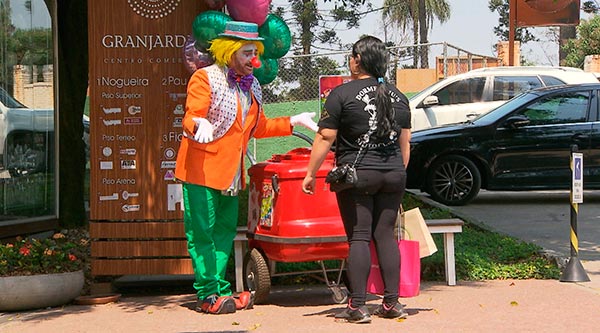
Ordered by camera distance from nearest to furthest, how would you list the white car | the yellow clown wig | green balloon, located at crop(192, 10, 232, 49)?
the yellow clown wig, green balloon, located at crop(192, 10, 232, 49), the white car

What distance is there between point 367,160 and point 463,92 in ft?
45.3

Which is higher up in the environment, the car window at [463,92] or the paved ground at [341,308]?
the car window at [463,92]

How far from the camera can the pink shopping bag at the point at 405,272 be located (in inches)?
299


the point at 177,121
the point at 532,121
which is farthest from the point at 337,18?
the point at 177,121

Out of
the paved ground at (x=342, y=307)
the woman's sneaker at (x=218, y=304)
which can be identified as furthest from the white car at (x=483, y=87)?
the woman's sneaker at (x=218, y=304)

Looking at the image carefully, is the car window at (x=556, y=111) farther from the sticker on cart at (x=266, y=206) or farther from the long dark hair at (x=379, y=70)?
the long dark hair at (x=379, y=70)

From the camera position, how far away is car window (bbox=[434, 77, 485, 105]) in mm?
20688

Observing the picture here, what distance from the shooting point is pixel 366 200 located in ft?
24.3

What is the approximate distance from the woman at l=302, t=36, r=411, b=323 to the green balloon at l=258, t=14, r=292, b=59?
47.0 inches

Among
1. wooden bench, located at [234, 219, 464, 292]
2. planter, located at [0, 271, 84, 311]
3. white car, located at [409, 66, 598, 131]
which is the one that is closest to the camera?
planter, located at [0, 271, 84, 311]

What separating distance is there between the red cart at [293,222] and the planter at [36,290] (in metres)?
1.51

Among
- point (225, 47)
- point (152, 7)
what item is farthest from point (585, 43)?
point (225, 47)

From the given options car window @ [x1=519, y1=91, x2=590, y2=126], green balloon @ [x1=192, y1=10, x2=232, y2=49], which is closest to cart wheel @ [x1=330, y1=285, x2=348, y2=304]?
green balloon @ [x1=192, y1=10, x2=232, y2=49]

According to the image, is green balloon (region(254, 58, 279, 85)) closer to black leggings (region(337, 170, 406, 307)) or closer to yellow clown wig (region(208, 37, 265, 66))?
yellow clown wig (region(208, 37, 265, 66))
